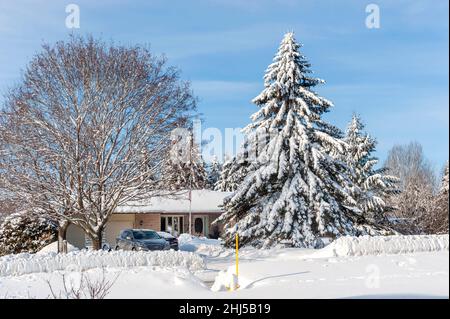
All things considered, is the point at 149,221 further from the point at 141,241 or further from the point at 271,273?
the point at 271,273

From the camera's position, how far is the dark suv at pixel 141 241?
27.0 metres

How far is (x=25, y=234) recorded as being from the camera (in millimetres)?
30281

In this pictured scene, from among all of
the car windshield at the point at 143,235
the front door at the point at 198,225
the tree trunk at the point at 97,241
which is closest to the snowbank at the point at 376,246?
the tree trunk at the point at 97,241

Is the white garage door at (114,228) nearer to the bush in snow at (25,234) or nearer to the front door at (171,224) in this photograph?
the front door at (171,224)

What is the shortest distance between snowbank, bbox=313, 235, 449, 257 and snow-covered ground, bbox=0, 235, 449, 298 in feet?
0.13

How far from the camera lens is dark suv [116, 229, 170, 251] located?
26953 mm

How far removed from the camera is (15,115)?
22453 millimetres

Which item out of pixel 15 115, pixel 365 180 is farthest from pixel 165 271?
pixel 365 180

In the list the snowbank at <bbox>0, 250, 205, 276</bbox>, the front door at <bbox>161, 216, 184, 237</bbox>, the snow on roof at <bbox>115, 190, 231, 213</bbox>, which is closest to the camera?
the snowbank at <bbox>0, 250, 205, 276</bbox>

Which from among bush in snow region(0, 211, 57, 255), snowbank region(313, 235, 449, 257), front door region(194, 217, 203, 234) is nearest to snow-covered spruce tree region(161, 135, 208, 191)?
snowbank region(313, 235, 449, 257)

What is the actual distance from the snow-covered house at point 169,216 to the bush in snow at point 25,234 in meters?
8.36

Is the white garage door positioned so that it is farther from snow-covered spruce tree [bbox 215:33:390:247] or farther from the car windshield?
snow-covered spruce tree [bbox 215:33:390:247]

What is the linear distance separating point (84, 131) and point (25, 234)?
431 inches
